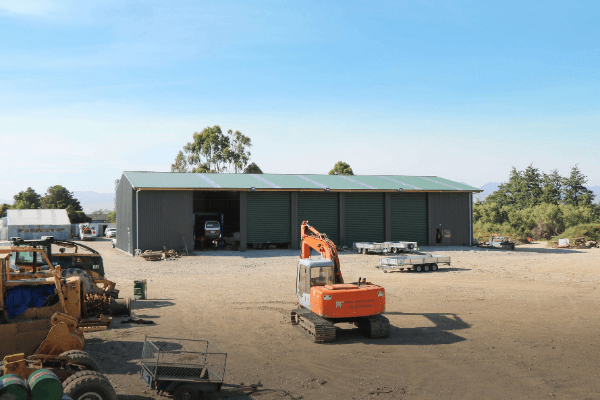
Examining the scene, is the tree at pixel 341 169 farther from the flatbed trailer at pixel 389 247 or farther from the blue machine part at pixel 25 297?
the blue machine part at pixel 25 297

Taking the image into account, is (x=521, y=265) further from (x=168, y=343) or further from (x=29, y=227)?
(x=29, y=227)

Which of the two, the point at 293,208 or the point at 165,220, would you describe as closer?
the point at 165,220

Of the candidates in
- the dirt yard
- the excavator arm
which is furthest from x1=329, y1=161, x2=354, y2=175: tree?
the excavator arm

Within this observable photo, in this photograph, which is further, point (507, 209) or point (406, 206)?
point (507, 209)

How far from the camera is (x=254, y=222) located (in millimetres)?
41750

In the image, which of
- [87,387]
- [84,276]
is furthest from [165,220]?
[87,387]

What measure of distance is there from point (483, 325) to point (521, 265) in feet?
60.5

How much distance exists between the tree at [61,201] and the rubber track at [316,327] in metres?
77.7

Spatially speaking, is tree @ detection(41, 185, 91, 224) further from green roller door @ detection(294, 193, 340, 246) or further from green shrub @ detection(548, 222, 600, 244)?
green shrub @ detection(548, 222, 600, 244)

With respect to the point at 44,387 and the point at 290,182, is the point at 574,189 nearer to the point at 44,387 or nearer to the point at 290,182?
the point at 290,182

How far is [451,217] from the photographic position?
46.2 meters

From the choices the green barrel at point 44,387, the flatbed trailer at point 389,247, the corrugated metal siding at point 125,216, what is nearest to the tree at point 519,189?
the flatbed trailer at point 389,247

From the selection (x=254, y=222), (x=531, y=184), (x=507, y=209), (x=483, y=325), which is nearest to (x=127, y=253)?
(x=254, y=222)

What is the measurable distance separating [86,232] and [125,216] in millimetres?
23460
